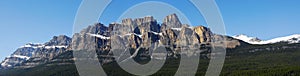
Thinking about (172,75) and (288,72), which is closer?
(288,72)

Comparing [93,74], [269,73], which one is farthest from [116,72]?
[269,73]

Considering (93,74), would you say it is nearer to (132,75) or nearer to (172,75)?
(132,75)

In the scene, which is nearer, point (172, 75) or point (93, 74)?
point (172, 75)

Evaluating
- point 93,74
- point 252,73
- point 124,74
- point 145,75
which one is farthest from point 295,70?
point 93,74

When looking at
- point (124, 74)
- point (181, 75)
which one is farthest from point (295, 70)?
point (124, 74)

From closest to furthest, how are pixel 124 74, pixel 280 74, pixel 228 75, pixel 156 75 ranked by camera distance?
pixel 280 74
pixel 228 75
pixel 156 75
pixel 124 74

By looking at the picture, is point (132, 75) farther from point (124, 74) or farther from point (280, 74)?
point (280, 74)

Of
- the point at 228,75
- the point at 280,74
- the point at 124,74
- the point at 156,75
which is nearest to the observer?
the point at 280,74
